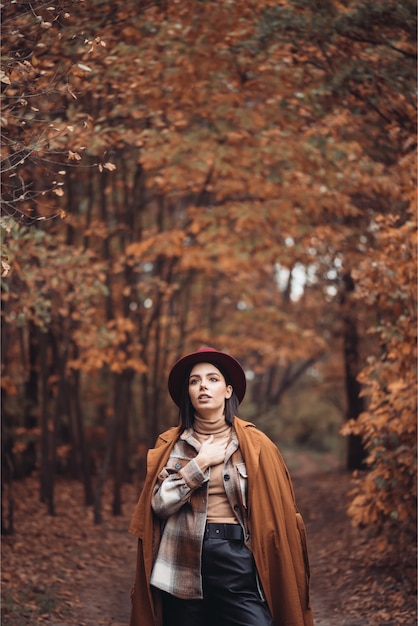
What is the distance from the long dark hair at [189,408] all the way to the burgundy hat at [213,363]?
2 cm

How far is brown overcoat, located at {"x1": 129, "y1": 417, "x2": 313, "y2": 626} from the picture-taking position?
3502 millimetres

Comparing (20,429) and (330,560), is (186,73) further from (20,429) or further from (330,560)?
(20,429)

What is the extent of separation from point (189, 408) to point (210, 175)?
6.25 meters

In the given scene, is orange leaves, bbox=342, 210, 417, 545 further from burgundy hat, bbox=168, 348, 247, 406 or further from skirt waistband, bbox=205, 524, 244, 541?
skirt waistband, bbox=205, 524, 244, 541

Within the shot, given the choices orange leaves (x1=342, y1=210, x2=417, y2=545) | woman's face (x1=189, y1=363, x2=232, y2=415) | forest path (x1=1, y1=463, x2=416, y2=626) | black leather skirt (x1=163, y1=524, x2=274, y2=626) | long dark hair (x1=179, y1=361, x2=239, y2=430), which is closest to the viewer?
black leather skirt (x1=163, y1=524, x2=274, y2=626)

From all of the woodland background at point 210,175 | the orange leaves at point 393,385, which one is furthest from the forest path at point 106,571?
the orange leaves at point 393,385

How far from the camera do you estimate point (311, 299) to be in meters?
15.3

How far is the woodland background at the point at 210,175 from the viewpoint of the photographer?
6000 millimetres

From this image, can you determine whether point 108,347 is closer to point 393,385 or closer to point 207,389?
point 393,385

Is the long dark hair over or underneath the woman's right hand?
over

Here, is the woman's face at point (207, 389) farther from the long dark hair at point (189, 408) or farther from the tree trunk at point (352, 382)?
the tree trunk at point (352, 382)

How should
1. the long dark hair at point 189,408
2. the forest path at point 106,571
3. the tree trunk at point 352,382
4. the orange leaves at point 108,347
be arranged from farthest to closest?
1. the tree trunk at point 352,382
2. the orange leaves at point 108,347
3. the forest path at point 106,571
4. the long dark hair at point 189,408

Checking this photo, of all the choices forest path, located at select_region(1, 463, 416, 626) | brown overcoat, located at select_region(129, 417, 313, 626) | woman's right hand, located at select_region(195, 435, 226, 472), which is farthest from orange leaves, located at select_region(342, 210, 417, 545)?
woman's right hand, located at select_region(195, 435, 226, 472)

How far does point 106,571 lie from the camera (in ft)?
26.4
